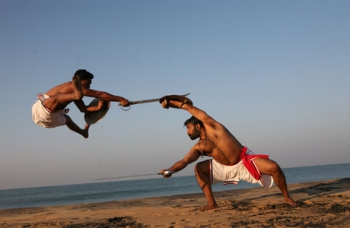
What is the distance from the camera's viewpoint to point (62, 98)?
215 inches

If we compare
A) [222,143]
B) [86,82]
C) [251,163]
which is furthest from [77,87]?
[251,163]

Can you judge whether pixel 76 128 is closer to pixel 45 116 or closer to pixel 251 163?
pixel 45 116

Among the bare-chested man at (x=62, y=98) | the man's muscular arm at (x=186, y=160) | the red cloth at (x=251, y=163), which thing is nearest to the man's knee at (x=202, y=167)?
the man's muscular arm at (x=186, y=160)

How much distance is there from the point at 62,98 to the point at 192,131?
6.73 ft

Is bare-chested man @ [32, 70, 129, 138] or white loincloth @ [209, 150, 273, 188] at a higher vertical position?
bare-chested man @ [32, 70, 129, 138]

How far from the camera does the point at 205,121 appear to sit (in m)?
5.85

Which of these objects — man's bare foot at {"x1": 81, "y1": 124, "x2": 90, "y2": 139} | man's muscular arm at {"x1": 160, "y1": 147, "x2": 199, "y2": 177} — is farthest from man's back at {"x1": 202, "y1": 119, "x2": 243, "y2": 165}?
man's bare foot at {"x1": 81, "y1": 124, "x2": 90, "y2": 139}

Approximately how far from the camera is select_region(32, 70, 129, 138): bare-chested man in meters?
5.36

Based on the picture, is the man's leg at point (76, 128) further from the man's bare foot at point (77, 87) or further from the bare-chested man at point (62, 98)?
the man's bare foot at point (77, 87)

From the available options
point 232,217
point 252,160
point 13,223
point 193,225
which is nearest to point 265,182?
point 252,160

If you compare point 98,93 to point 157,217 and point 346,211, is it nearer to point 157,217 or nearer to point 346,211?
point 157,217

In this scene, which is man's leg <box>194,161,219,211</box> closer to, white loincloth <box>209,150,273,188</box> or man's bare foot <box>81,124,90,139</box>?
white loincloth <box>209,150,273,188</box>

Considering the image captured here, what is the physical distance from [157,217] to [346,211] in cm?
263

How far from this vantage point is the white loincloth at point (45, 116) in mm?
5525
